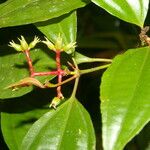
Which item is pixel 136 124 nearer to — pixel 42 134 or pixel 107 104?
pixel 107 104

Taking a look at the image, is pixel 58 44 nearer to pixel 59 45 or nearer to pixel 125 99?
pixel 59 45

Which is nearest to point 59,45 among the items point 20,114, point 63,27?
point 63,27

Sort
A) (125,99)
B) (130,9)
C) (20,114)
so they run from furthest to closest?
(20,114), (130,9), (125,99)

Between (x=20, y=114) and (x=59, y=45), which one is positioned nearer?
(x=59, y=45)

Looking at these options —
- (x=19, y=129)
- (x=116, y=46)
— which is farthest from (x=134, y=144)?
(x=116, y=46)

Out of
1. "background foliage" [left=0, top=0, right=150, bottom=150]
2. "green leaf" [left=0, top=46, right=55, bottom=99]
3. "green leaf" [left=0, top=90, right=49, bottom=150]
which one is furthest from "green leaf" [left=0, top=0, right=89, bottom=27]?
"green leaf" [left=0, top=90, right=49, bottom=150]

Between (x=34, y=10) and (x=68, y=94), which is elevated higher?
(x=34, y=10)

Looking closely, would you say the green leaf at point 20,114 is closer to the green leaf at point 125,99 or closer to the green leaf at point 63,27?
the green leaf at point 63,27

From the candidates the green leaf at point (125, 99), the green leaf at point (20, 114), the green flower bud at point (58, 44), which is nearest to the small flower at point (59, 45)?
the green flower bud at point (58, 44)
